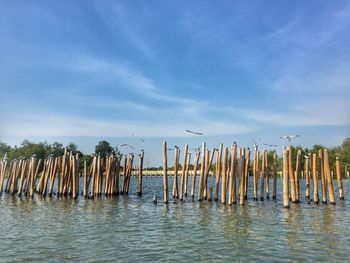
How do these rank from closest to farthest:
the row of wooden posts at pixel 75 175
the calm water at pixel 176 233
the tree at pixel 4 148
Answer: the calm water at pixel 176 233, the row of wooden posts at pixel 75 175, the tree at pixel 4 148

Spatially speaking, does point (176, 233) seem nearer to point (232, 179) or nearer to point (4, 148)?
point (232, 179)

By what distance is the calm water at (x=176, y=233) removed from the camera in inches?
438

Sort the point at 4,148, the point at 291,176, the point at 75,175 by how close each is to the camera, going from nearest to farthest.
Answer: the point at 291,176, the point at 75,175, the point at 4,148

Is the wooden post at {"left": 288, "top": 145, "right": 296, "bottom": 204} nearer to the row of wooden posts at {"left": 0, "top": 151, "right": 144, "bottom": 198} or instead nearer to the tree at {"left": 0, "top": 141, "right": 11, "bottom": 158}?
the row of wooden posts at {"left": 0, "top": 151, "right": 144, "bottom": 198}

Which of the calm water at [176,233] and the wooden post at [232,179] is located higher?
the wooden post at [232,179]

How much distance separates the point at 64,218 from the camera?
17797 mm

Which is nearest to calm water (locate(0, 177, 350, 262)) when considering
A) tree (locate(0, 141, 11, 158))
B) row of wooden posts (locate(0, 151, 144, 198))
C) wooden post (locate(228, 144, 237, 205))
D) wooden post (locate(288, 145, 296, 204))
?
wooden post (locate(228, 144, 237, 205))

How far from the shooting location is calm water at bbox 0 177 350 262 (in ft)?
36.5

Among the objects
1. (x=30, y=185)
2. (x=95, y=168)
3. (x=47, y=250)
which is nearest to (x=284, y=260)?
(x=47, y=250)

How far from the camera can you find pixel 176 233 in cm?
1423

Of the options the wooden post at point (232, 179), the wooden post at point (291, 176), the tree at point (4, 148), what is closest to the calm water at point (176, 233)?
the wooden post at point (232, 179)

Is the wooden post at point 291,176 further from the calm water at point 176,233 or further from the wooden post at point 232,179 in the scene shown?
the wooden post at point 232,179

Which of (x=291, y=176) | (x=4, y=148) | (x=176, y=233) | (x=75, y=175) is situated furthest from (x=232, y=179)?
(x=4, y=148)

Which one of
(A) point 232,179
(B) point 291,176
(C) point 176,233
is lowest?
(C) point 176,233
